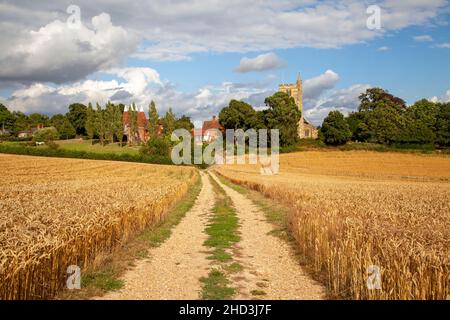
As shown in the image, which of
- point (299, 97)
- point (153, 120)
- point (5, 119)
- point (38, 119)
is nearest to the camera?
point (153, 120)

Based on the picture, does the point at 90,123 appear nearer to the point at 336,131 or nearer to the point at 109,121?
the point at 109,121

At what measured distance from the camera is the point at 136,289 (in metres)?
9.30

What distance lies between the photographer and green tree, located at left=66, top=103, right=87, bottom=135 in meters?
144

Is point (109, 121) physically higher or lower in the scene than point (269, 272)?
higher

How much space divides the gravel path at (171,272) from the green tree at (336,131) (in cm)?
9364

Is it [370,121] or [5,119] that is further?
[5,119]

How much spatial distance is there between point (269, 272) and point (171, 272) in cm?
274

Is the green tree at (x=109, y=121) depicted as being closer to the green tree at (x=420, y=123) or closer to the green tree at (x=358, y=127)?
the green tree at (x=358, y=127)

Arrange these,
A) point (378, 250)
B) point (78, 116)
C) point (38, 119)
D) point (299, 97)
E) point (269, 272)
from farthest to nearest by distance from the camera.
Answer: point (38, 119) → point (299, 97) → point (78, 116) → point (269, 272) → point (378, 250)

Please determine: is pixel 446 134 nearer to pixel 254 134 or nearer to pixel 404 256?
pixel 254 134

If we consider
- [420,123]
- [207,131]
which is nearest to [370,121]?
[420,123]

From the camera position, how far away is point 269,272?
36.5 ft
